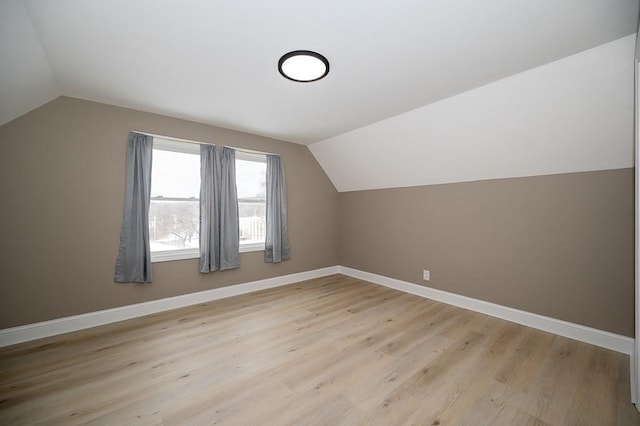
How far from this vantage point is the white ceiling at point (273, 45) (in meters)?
1.56

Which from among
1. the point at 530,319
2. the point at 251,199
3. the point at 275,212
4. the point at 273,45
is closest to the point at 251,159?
the point at 251,199

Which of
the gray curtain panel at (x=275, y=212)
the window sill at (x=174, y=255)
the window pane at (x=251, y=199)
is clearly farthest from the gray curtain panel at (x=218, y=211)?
the gray curtain panel at (x=275, y=212)

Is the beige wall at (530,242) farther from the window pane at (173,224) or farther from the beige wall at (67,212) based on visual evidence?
the beige wall at (67,212)

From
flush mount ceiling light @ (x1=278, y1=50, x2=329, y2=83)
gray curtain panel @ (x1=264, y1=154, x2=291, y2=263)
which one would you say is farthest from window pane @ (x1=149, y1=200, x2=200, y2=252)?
flush mount ceiling light @ (x1=278, y1=50, x2=329, y2=83)

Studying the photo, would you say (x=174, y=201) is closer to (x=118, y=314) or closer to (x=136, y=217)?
(x=136, y=217)

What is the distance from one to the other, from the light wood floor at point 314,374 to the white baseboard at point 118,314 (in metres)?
0.11

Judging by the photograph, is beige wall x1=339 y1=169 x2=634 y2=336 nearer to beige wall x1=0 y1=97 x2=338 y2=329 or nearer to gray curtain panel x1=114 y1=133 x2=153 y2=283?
beige wall x1=0 y1=97 x2=338 y2=329

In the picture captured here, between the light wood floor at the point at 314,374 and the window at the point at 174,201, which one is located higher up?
the window at the point at 174,201

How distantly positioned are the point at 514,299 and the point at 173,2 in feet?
13.4

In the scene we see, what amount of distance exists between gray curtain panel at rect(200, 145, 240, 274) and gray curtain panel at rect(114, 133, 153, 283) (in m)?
0.62

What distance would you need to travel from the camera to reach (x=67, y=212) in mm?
2684

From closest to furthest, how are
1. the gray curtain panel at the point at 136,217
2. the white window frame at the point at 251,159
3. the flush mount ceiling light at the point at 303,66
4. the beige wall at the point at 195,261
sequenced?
1. the flush mount ceiling light at the point at 303,66
2. the beige wall at the point at 195,261
3. the gray curtain panel at the point at 136,217
4. the white window frame at the point at 251,159

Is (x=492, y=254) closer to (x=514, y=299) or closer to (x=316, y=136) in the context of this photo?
(x=514, y=299)

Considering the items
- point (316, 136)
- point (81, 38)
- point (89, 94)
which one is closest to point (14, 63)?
point (81, 38)
